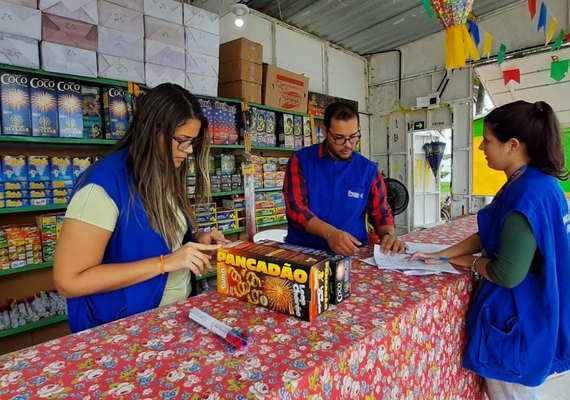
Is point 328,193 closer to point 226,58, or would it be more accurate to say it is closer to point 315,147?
point 315,147

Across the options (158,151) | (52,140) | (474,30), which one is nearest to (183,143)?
(158,151)

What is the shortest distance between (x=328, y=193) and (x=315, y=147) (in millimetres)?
296

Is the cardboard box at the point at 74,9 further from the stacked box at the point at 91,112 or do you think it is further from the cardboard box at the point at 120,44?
the stacked box at the point at 91,112

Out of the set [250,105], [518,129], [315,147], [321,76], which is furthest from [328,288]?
[321,76]

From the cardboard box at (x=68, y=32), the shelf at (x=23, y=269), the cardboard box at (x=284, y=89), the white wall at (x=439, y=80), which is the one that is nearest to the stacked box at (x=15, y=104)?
the cardboard box at (x=68, y=32)

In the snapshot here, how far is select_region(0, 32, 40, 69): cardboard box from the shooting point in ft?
6.63

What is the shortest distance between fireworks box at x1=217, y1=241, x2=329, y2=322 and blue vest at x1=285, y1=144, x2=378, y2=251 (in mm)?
871

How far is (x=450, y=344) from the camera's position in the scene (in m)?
1.21

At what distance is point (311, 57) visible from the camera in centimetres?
495

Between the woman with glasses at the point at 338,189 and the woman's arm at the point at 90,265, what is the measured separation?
36.4 inches

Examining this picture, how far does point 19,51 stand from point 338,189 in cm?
210

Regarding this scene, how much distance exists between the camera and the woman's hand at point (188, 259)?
1.02 metres

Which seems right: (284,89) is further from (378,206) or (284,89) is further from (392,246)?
(392,246)

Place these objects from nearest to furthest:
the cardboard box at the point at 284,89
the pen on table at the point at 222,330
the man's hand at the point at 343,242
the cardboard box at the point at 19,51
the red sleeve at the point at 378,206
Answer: the pen on table at the point at 222,330, the man's hand at the point at 343,242, the red sleeve at the point at 378,206, the cardboard box at the point at 19,51, the cardboard box at the point at 284,89
